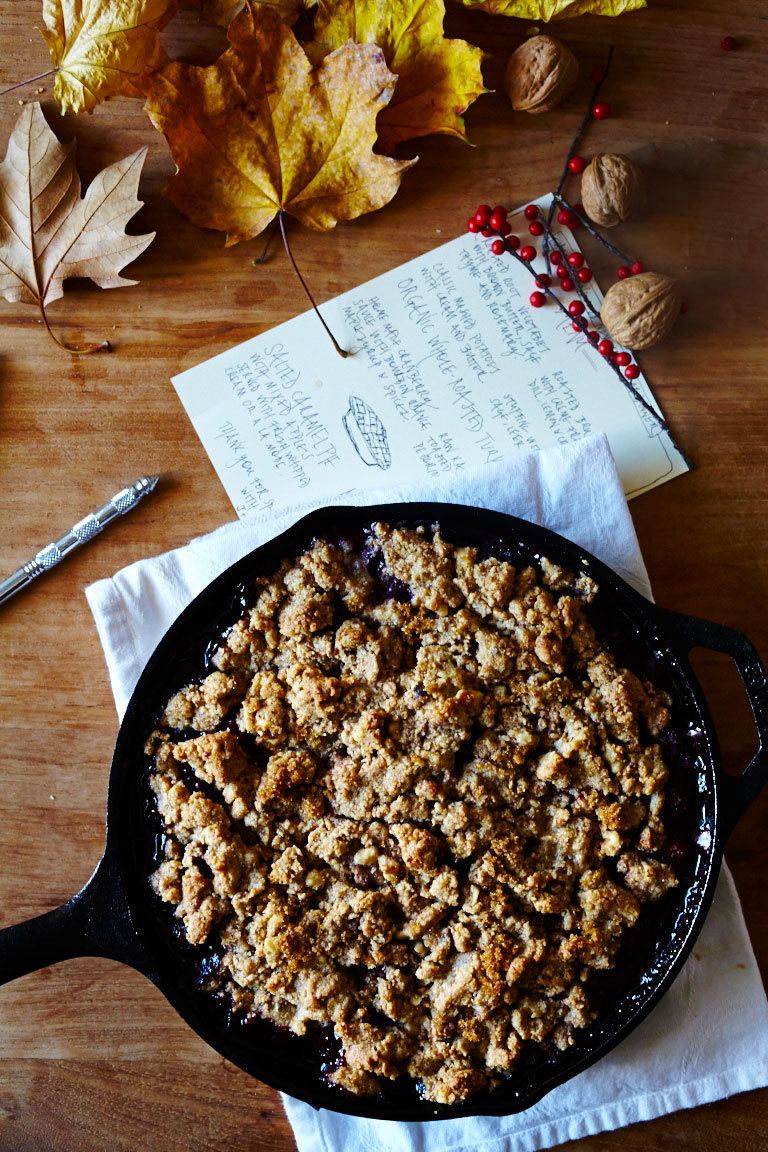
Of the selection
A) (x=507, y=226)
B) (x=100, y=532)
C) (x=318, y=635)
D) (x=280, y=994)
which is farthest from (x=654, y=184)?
(x=280, y=994)

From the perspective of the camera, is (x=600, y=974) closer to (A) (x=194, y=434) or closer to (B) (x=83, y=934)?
(B) (x=83, y=934)

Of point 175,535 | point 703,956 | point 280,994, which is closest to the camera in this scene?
point 280,994

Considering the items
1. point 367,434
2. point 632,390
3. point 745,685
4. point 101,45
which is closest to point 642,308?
point 632,390

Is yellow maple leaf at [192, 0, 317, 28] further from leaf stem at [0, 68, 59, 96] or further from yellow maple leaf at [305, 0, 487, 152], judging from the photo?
leaf stem at [0, 68, 59, 96]

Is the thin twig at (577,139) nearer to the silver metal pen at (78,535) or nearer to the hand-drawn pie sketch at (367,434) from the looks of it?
the hand-drawn pie sketch at (367,434)

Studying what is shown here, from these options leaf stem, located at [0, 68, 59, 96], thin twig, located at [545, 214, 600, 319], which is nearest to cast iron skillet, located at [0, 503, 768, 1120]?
thin twig, located at [545, 214, 600, 319]

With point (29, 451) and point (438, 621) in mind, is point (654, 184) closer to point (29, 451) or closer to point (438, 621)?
→ point (438, 621)
